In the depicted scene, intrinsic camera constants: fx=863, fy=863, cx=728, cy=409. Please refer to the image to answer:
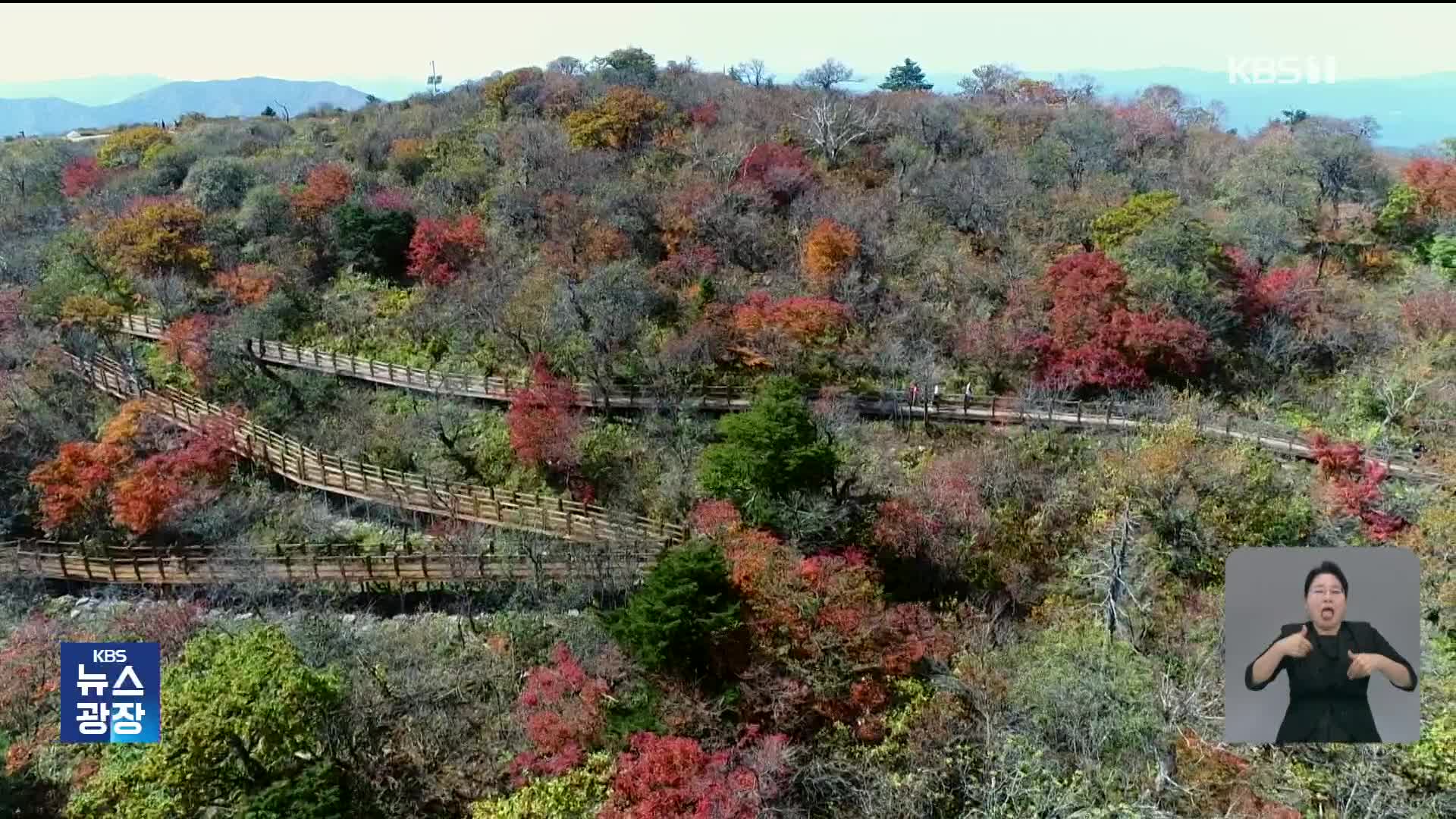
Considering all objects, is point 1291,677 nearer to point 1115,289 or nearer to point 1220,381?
point 1115,289

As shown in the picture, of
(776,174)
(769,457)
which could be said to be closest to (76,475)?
(769,457)

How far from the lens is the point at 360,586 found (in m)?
24.6

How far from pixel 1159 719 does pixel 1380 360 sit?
76.4 ft

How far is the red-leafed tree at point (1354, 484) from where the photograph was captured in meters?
23.3

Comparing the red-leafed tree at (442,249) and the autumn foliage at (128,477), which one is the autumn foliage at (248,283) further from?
the autumn foliage at (128,477)

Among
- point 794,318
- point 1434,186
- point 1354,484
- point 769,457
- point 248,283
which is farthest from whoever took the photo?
point 1434,186

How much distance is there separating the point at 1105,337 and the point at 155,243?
36775 mm

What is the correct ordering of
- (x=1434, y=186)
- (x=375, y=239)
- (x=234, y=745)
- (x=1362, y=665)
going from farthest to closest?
(x=1434, y=186) < (x=375, y=239) < (x=234, y=745) < (x=1362, y=665)

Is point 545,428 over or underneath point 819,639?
over

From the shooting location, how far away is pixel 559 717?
17.5 m

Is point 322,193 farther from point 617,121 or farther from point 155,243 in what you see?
point 617,121

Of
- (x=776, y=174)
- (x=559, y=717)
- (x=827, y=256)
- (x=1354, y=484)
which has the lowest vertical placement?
(x=559, y=717)

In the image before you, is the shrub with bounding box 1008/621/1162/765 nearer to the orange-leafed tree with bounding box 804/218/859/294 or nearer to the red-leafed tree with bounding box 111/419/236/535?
the orange-leafed tree with bounding box 804/218/859/294

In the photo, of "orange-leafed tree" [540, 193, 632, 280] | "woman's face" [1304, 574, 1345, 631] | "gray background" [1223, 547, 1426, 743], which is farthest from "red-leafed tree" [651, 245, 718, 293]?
"woman's face" [1304, 574, 1345, 631]
